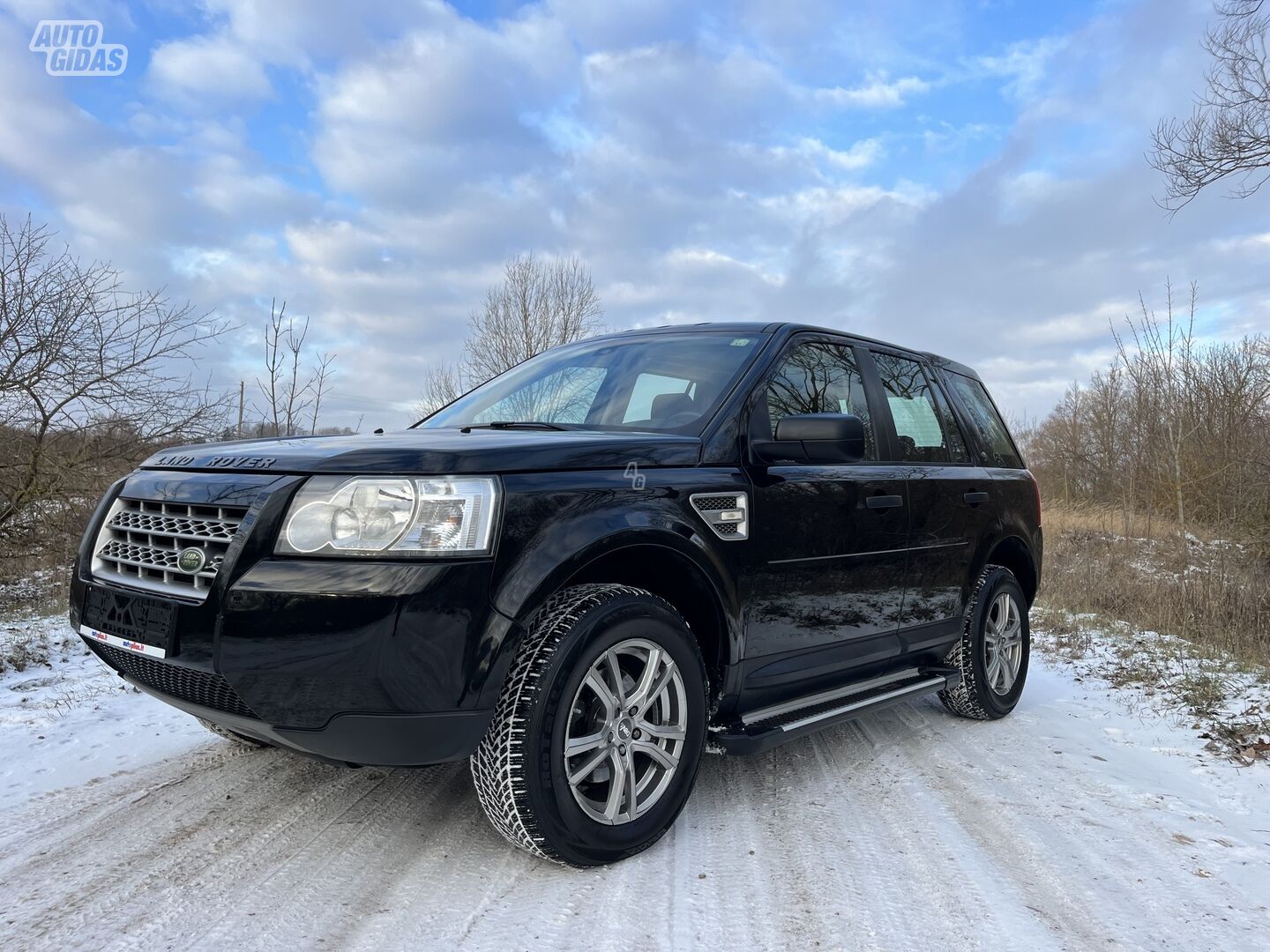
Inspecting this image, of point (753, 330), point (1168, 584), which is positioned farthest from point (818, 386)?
point (1168, 584)

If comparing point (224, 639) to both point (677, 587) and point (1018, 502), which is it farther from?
point (1018, 502)

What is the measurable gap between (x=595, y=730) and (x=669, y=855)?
0.50m

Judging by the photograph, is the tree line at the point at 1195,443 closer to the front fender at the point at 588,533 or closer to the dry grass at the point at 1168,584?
the dry grass at the point at 1168,584

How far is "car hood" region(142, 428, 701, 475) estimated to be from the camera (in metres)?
2.25

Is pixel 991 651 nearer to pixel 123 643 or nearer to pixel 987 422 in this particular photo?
pixel 987 422

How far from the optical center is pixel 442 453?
2.28 meters

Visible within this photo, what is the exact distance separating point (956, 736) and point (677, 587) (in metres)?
2.27

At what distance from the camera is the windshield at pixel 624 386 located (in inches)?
125

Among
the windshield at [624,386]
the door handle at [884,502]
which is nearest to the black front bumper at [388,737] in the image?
the windshield at [624,386]

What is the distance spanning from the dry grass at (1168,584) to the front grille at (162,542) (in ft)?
22.3

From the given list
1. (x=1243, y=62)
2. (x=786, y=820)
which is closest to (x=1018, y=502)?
Result: (x=786, y=820)

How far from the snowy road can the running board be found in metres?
0.31

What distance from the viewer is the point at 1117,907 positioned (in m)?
2.38

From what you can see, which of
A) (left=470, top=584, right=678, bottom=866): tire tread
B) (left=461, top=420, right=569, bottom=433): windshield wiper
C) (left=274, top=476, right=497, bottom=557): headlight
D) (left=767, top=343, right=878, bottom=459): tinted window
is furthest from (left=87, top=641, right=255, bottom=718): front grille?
(left=767, top=343, right=878, bottom=459): tinted window
